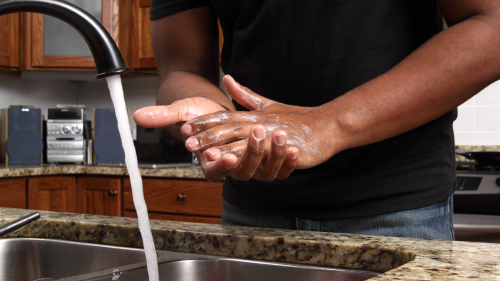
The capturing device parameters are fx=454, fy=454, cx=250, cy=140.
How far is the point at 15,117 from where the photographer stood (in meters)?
2.42

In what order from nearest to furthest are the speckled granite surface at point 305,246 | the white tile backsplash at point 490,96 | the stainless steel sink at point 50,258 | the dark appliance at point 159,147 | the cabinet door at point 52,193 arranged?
the speckled granite surface at point 305,246
the stainless steel sink at point 50,258
the white tile backsplash at point 490,96
the cabinet door at point 52,193
the dark appliance at point 159,147

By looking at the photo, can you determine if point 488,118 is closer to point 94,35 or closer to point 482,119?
point 482,119

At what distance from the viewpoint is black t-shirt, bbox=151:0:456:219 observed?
0.66 m

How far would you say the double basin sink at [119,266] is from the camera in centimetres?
53

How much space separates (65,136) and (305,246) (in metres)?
2.23

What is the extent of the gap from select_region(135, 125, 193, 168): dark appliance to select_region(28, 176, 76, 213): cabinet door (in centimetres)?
38

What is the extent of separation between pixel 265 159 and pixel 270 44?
286mm

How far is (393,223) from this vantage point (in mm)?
646

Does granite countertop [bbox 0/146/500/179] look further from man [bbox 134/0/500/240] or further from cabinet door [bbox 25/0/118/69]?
man [bbox 134/0/500/240]

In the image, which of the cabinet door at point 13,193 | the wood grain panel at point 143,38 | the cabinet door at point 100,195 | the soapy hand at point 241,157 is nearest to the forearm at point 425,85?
the soapy hand at point 241,157

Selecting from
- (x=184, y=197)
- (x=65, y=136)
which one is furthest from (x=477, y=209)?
(x=65, y=136)

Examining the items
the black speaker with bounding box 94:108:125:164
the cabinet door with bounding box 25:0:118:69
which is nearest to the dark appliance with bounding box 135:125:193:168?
the black speaker with bounding box 94:108:125:164

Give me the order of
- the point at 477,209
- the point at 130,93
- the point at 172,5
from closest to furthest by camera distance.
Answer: the point at 172,5 < the point at 477,209 < the point at 130,93

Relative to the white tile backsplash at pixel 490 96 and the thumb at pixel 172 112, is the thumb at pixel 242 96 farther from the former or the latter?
the white tile backsplash at pixel 490 96
